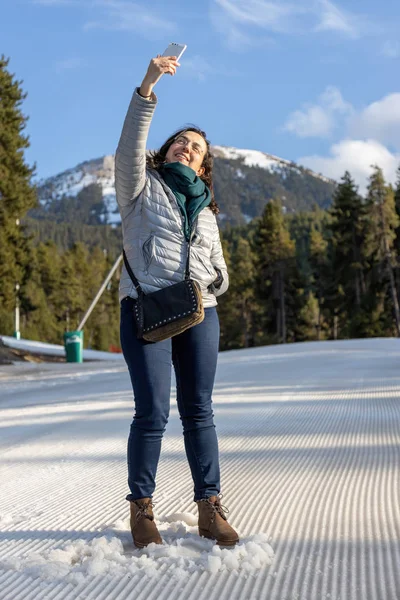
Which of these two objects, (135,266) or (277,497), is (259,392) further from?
(135,266)

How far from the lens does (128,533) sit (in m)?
2.68

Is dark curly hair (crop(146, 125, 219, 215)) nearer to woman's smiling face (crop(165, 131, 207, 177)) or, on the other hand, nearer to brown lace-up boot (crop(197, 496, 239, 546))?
woman's smiling face (crop(165, 131, 207, 177))

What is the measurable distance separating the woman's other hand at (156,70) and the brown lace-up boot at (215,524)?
1629mm

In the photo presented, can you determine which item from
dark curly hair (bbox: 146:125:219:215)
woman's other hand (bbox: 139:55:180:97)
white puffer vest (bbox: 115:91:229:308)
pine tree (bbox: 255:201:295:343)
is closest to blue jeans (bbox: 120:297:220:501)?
white puffer vest (bbox: 115:91:229:308)

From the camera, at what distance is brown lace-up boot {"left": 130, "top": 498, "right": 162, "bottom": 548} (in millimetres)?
2475

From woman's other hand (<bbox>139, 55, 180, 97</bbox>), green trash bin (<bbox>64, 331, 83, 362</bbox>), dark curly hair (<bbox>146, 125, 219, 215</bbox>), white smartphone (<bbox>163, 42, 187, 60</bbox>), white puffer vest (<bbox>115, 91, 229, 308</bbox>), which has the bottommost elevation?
green trash bin (<bbox>64, 331, 83, 362</bbox>)

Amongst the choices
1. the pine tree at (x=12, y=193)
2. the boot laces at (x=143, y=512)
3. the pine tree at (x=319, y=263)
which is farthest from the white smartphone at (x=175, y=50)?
the pine tree at (x=319, y=263)

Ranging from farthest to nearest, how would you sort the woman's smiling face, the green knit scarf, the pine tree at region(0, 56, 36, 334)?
the pine tree at region(0, 56, 36, 334)
the woman's smiling face
the green knit scarf

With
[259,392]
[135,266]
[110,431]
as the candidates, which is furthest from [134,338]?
[259,392]

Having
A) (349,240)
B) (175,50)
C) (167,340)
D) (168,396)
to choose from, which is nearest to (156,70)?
(175,50)

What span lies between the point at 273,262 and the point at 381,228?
9.02m

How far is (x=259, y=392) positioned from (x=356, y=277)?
3498 centimetres

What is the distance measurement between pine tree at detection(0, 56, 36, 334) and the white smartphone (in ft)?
80.3

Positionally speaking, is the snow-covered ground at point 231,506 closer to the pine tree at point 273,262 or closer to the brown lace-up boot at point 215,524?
the brown lace-up boot at point 215,524
